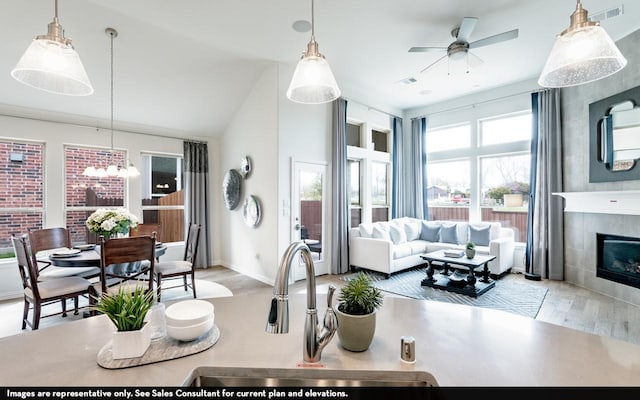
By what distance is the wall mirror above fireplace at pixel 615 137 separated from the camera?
3850 millimetres

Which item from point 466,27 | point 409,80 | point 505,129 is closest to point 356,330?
point 466,27

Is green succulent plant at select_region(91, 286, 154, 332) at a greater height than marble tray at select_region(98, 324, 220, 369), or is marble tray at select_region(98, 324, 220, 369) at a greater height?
green succulent plant at select_region(91, 286, 154, 332)

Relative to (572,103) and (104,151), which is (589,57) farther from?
(104,151)

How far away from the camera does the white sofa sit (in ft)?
16.5

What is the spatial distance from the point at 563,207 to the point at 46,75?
636 centimetres

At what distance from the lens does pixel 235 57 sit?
436 centimetres

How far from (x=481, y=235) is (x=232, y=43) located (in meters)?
5.24

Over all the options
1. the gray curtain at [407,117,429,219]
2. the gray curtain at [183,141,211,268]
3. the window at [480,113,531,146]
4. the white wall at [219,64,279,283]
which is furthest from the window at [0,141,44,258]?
the window at [480,113,531,146]

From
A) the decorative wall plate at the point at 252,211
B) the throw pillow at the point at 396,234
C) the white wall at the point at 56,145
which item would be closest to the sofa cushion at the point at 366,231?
the throw pillow at the point at 396,234

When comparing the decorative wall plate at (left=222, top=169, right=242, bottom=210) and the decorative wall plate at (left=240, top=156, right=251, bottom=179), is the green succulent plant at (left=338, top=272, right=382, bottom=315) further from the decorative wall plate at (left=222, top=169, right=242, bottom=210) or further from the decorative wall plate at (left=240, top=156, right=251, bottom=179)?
the decorative wall plate at (left=222, top=169, right=242, bottom=210)

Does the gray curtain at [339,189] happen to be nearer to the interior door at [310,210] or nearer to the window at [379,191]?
the interior door at [310,210]

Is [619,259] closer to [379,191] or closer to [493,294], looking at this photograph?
[493,294]

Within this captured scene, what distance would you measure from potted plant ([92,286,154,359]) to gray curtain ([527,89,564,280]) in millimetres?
5898

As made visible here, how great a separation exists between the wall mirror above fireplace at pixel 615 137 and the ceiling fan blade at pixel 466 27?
2.39m
